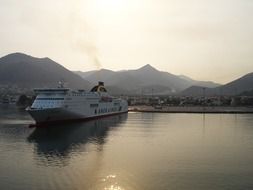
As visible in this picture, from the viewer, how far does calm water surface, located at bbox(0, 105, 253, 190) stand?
14.5m

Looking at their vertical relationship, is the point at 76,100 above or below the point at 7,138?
above

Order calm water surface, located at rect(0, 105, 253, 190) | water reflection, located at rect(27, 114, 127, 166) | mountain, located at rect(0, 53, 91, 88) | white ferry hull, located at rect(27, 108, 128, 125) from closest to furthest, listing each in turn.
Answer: calm water surface, located at rect(0, 105, 253, 190), water reflection, located at rect(27, 114, 127, 166), white ferry hull, located at rect(27, 108, 128, 125), mountain, located at rect(0, 53, 91, 88)

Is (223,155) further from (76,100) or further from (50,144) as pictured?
(76,100)

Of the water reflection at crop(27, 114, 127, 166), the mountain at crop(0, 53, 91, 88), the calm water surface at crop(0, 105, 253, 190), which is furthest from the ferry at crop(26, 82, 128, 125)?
the mountain at crop(0, 53, 91, 88)

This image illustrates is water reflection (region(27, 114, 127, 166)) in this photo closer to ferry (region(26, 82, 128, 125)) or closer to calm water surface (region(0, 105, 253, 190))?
calm water surface (region(0, 105, 253, 190))

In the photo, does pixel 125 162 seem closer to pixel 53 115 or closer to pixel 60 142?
pixel 60 142

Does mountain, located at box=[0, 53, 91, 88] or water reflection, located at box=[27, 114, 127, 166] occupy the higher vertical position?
mountain, located at box=[0, 53, 91, 88]

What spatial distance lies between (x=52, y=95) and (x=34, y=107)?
2.33m

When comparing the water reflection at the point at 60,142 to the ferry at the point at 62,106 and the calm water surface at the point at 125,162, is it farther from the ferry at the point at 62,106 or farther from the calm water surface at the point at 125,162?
the ferry at the point at 62,106

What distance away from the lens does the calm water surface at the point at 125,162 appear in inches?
569

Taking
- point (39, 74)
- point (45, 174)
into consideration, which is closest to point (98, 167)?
point (45, 174)

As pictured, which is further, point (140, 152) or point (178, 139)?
point (178, 139)

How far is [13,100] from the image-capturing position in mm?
125312

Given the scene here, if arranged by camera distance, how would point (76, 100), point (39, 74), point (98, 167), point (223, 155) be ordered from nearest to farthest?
point (98, 167) < point (223, 155) < point (76, 100) < point (39, 74)
